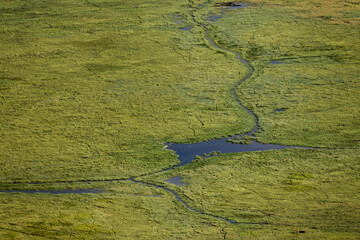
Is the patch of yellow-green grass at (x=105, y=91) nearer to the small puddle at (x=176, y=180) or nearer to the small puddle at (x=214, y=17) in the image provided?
the small puddle at (x=176, y=180)

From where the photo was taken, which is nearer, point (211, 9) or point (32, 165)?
point (32, 165)

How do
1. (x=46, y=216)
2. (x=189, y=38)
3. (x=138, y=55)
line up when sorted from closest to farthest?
(x=46, y=216) → (x=138, y=55) → (x=189, y=38)

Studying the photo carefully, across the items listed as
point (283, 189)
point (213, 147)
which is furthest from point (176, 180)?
point (283, 189)

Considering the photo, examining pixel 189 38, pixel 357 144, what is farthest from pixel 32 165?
pixel 189 38

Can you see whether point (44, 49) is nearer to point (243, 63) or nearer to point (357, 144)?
point (243, 63)

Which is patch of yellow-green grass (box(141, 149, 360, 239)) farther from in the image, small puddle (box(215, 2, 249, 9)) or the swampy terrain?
small puddle (box(215, 2, 249, 9))

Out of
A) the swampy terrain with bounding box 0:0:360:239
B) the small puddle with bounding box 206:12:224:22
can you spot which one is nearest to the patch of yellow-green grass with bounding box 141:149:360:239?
the swampy terrain with bounding box 0:0:360:239

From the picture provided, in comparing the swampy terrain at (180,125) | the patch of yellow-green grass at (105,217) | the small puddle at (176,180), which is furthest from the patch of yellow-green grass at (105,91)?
the patch of yellow-green grass at (105,217)
